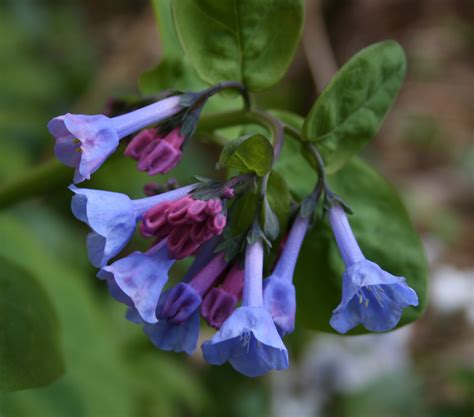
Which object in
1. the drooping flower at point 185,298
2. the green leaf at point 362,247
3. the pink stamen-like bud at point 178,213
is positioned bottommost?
the green leaf at point 362,247

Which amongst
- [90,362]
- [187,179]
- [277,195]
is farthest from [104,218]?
[90,362]

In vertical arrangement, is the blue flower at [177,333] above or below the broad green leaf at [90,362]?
above

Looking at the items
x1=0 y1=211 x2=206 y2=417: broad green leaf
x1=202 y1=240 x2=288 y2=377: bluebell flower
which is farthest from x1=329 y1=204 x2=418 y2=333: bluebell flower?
x1=0 y1=211 x2=206 y2=417: broad green leaf

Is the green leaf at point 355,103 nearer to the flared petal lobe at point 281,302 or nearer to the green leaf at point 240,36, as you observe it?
the green leaf at point 240,36

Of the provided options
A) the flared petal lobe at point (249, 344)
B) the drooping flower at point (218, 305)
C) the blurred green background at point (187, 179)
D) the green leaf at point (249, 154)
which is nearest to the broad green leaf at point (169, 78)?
the blurred green background at point (187, 179)

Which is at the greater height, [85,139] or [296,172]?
[85,139]

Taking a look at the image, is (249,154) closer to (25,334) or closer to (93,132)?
(93,132)
